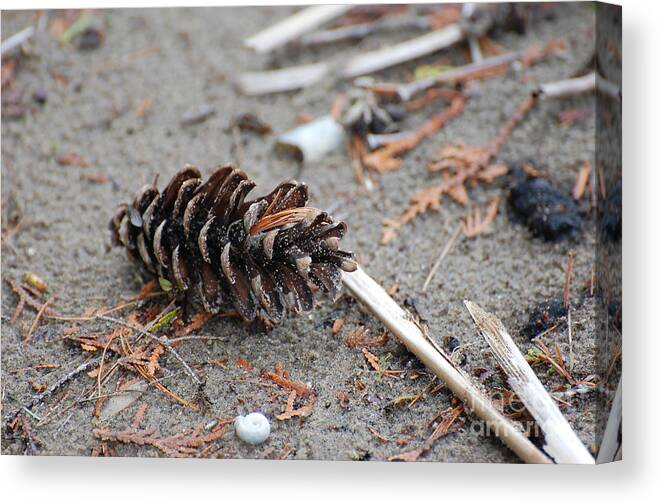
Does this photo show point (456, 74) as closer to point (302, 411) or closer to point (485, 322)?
point (485, 322)

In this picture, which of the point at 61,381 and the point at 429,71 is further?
the point at 429,71

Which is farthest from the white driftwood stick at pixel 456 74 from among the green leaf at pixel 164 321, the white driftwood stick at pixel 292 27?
the green leaf at pixel 164 321

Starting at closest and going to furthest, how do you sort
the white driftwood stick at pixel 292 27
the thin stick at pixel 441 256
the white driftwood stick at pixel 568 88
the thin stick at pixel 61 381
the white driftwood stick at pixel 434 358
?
the white driftwood stick at pixel 434 358, the thin stick at pixel 61 381, the thin stick at pixel 441 256, the white driftwood stick at pixel 568 88, the white driftwood stick at pixel 292 27

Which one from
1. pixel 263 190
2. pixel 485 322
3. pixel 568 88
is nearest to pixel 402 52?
pixel 568 88

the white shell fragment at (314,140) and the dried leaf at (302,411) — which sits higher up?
the white shell fragment at (314,140)

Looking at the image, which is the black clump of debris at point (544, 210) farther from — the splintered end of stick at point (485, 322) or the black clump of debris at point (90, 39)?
the black clump of debris at point (90, 39)

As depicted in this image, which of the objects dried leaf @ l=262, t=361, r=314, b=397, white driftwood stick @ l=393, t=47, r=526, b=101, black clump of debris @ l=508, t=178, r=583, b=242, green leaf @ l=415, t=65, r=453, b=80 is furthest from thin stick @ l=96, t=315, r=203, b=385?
green leaf @ l=415, t=65, r=453, b=80

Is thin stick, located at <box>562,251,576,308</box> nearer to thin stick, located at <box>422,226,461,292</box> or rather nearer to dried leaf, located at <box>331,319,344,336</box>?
thin stick, located at <box>422,226,461,292</box>
